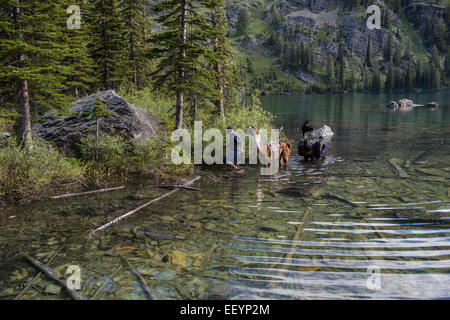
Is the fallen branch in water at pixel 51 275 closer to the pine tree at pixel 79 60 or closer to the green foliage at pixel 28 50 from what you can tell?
the green foliage at pixel 28 50

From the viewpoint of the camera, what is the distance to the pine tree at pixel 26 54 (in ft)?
39.9

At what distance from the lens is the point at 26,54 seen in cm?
1375

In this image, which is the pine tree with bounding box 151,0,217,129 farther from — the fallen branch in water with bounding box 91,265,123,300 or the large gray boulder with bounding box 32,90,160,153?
the fallen branch in water with bounding box 91,265,123,300

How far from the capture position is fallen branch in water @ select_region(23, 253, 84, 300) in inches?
228

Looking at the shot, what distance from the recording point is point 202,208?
10703 millimetres

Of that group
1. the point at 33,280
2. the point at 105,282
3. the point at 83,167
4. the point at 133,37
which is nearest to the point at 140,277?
the point at 105,282

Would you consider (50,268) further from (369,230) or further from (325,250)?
(369,230)

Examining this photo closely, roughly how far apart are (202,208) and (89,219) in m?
3.55

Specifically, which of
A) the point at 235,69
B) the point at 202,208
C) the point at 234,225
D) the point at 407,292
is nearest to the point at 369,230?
the point at 407,292

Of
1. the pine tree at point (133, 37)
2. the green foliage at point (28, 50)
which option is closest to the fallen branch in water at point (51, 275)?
the green foliage at point (28, 50)

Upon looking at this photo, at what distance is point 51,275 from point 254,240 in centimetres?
463

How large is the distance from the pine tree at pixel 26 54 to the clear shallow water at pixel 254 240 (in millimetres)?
5251

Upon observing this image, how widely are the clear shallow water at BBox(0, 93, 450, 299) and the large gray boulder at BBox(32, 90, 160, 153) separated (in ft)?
14.4

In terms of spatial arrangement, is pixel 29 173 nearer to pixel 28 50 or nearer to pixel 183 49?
pixel 28 50
